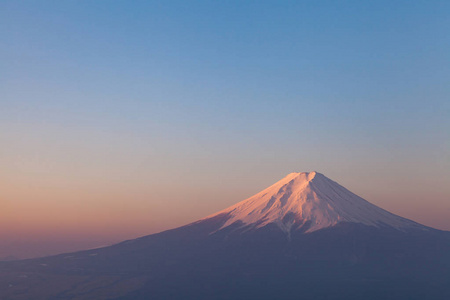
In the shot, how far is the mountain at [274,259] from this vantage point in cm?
12575

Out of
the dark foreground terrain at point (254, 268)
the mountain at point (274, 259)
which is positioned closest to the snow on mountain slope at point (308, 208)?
the mountain at point (274, 259)

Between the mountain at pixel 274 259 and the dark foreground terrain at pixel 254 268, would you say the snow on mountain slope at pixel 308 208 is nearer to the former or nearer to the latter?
the mountain at pixel 274 259

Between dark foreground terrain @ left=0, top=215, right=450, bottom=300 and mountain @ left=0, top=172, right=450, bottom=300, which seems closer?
dark foreground terrain @ left=0, top=215, right=450, bottom=300

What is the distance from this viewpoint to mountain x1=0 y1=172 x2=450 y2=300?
125750 mm

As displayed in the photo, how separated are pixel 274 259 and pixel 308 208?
26.2 meters

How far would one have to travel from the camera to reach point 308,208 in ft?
522

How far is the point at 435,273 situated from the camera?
135 m

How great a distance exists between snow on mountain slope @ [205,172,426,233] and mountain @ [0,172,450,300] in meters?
0.38

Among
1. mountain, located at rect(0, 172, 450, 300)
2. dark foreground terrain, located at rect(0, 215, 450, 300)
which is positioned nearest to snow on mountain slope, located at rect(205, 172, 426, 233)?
mountain, located at rect(0, 172, 450, 300)

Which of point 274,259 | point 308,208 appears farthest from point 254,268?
point 308,208

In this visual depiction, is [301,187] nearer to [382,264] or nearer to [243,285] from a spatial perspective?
[382,264]

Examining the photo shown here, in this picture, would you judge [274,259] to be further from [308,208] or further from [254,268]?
[308,208]

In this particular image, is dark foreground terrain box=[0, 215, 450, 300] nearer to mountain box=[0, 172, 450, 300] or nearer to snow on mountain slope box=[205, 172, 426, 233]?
mountain box=[0, 172, 450, 300]

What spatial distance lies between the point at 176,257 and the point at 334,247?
4876 centimetres
